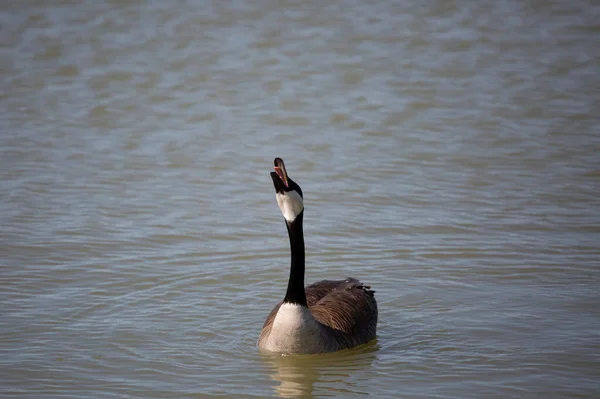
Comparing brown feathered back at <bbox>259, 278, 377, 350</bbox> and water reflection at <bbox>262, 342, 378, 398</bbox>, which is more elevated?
brown feathered back at <bbox>259, 278, 377, 350</bbox>

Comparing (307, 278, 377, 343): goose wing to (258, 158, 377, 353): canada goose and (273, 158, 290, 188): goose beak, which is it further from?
(273, 158, 290, 188): goose beak

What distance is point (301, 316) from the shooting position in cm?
788

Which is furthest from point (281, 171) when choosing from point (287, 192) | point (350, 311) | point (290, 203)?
point (350, 311)

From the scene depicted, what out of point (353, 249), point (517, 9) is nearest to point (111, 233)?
point (353, 249)

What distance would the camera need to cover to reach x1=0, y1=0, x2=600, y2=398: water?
796 cm

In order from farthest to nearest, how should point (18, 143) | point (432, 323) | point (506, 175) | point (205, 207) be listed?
point (18, 143)
point (506, 175)
point (205, 207)
point (432, 323)

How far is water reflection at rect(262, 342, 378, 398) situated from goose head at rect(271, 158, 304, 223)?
122 cm

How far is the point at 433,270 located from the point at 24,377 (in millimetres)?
4550

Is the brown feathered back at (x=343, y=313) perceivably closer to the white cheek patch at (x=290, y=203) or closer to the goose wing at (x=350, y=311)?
the goose wing at (x=350, y=311)

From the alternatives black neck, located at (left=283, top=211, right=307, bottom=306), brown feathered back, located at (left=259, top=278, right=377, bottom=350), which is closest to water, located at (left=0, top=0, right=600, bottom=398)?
brown feathered back, located at (left=259, top=278, right=377, bottom=350)

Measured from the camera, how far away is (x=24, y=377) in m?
7.64

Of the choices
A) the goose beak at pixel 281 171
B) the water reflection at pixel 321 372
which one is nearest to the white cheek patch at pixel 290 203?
the goose beak at pixel 281 171

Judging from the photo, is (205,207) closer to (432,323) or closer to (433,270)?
(433,270)

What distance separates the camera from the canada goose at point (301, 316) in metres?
7.70
